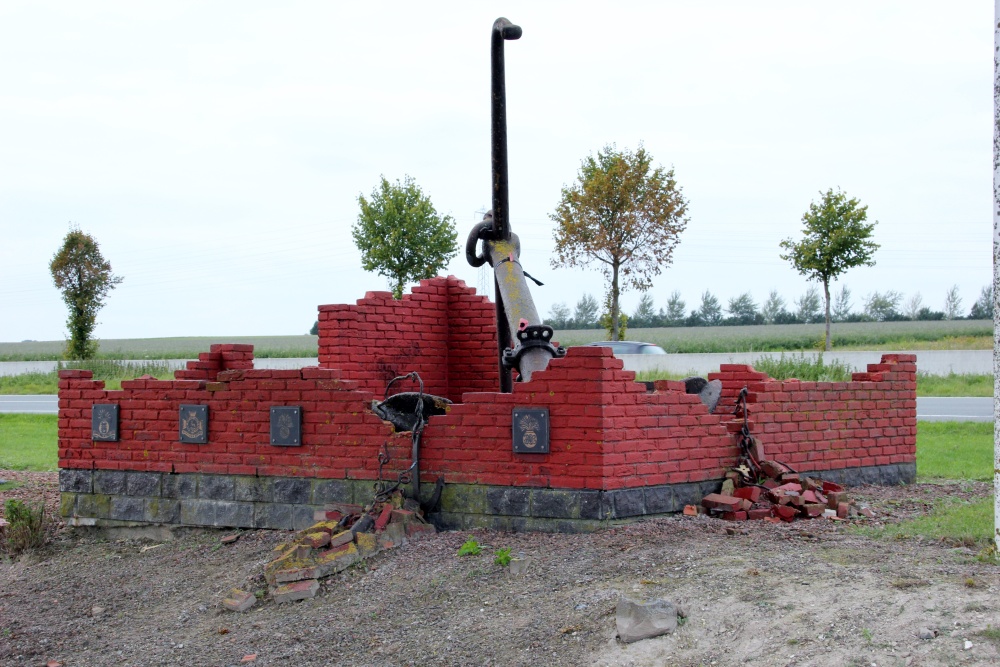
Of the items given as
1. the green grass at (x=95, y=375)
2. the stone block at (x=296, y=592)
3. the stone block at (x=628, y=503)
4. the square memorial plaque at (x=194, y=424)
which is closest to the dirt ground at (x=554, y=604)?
the stone block at (x=296, y=592)

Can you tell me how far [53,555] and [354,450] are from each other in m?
3.13

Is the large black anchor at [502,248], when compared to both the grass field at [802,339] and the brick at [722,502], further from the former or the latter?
the grass field at [802,339]

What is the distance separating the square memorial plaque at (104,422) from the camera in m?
9.63

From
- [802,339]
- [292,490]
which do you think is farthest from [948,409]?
[802,339]

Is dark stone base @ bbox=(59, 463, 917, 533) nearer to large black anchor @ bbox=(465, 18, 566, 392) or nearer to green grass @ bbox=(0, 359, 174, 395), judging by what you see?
large black anchor @ bbox=(465, 18, 566, 392)

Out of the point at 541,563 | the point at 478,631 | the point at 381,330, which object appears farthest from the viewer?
the point at 381,330

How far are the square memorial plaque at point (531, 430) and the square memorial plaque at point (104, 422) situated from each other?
4202 mm

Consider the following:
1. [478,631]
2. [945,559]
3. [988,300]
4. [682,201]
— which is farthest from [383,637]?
[988,300]

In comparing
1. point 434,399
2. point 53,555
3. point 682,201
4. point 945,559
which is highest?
point 682,201

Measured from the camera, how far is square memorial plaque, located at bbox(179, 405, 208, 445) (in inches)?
360

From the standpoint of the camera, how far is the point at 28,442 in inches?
698

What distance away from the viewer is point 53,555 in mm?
9242

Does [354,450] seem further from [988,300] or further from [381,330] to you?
[988,300]

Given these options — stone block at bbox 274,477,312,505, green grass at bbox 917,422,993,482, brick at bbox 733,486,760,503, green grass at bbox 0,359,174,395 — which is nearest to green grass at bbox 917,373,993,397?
green grass at bbox 917,422,993,482
